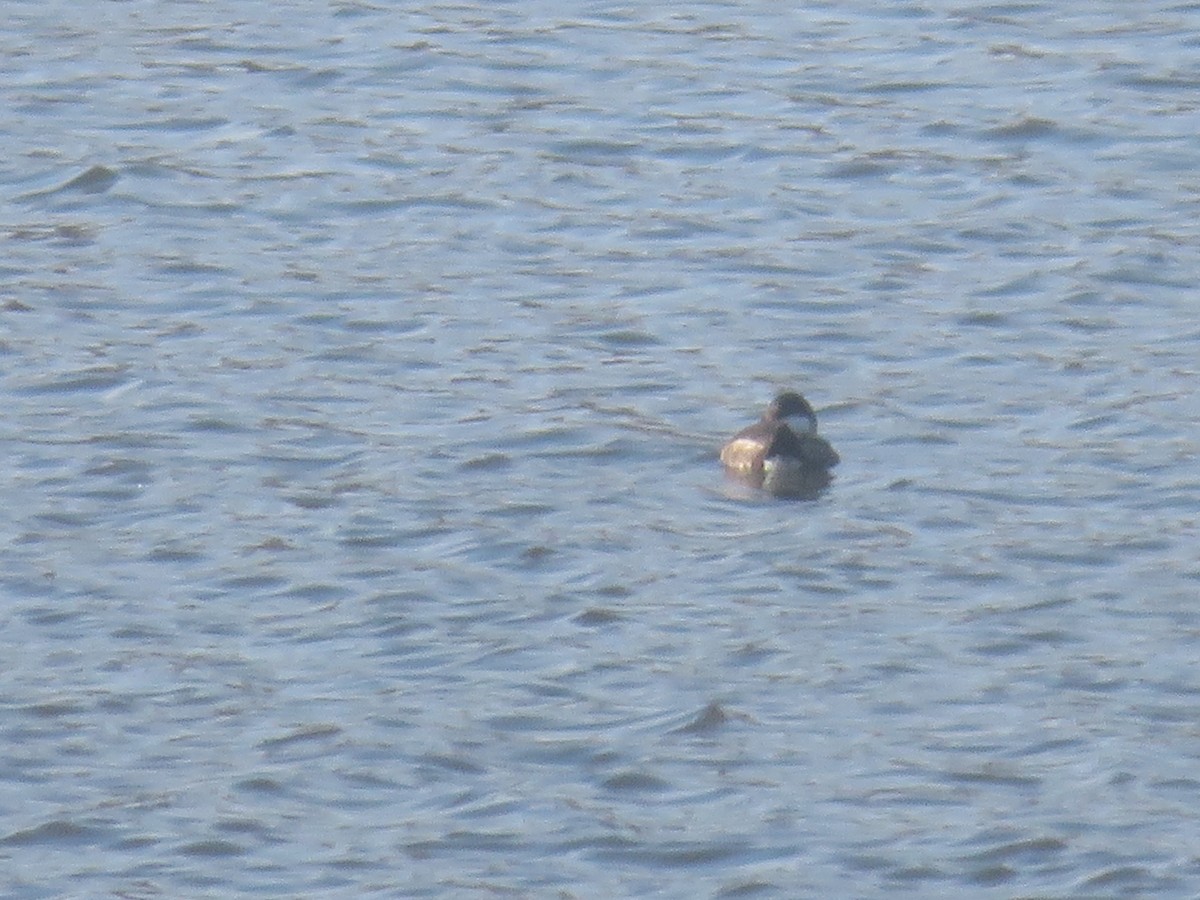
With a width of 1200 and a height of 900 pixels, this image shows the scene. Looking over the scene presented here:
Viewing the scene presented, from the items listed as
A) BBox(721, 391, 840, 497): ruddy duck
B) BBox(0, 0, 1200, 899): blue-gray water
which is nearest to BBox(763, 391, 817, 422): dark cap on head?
BBox(721, 391, 840, 497): ruddy duck

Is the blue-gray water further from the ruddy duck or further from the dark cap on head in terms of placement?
the dark cap on head

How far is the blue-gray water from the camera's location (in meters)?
9.92

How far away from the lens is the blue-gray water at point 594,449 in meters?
9.92

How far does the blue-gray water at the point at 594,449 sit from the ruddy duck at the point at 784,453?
0.16 metres

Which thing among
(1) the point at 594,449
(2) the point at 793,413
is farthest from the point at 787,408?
(1) the point at 594,449

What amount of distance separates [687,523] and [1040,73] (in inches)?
301

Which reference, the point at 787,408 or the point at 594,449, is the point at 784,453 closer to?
the point at 787,408

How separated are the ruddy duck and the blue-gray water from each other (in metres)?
0.16

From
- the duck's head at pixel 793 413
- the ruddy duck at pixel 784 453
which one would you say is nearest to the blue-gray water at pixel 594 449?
the ruddy duck at pixel 784 453

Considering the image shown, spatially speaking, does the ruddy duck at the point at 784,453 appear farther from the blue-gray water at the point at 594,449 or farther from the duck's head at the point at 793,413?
the blue-gray water at the point at 594,449

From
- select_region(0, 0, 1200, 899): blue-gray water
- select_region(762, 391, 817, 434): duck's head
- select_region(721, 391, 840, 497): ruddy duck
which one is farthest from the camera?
select_region(762, 391, 817, 434): duck's head

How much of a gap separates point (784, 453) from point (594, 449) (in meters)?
1.19

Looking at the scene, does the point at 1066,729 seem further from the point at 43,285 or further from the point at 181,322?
the point at 43,285

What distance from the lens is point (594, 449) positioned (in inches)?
536
